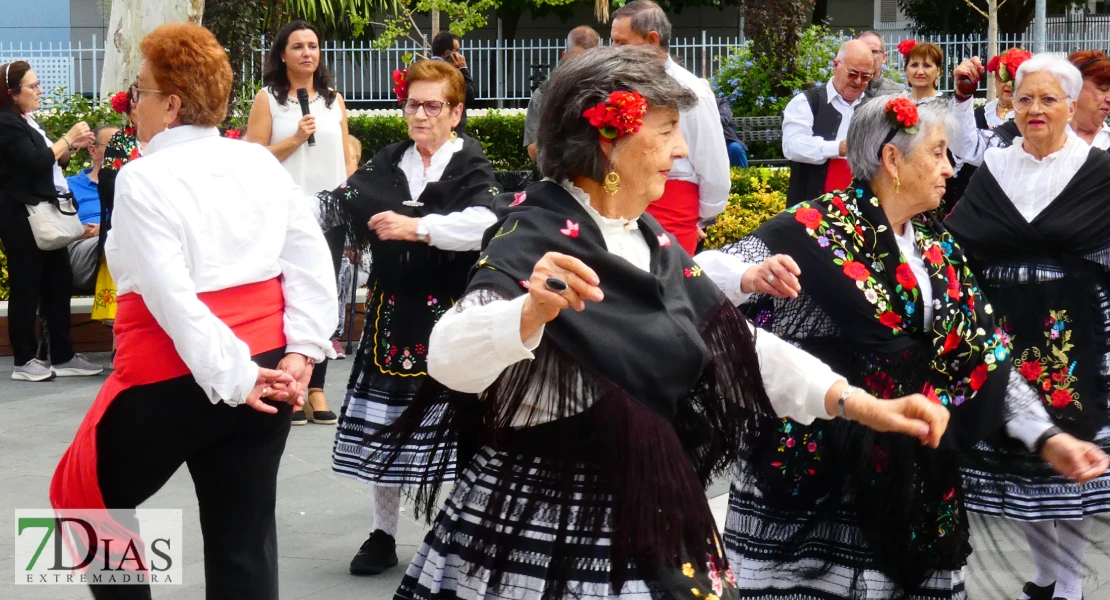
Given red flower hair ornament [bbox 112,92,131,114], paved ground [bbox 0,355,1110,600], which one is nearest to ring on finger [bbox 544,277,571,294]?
paved ground [bbox 0,355,1110,600]

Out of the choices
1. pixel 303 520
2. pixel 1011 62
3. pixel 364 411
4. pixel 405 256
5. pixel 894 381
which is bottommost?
pixel 303 520

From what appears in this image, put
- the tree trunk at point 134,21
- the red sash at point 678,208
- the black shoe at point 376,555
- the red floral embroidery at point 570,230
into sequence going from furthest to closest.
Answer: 1. the tree trunk at point 134,21
2. the red sash at point 678,208
3. the black shoe at point 376,555
4. the red floral embroidery at point 570,230

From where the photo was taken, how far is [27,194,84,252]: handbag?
8406 millimetres

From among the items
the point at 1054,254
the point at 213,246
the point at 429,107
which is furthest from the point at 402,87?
the point at 1054,254

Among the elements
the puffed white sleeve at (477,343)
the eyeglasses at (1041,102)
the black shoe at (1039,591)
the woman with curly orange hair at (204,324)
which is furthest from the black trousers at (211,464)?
the eyeglasses at (1041,102)

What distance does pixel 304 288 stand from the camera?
3.49m

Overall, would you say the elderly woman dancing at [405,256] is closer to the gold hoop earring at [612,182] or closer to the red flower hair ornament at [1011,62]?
the gold hoop earring at [612,182]

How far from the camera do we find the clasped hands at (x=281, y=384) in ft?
10.7

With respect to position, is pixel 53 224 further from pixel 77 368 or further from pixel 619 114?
pixel 619 114

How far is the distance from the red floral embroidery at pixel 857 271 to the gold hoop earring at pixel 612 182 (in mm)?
1056

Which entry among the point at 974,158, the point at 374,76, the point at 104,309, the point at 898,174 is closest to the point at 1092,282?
the point at 898,174

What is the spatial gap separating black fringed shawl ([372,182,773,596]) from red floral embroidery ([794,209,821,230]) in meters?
1.00

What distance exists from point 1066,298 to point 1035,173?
19.3 inches

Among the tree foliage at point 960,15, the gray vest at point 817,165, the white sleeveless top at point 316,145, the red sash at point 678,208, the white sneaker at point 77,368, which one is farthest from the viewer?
the tree foliage at point 960,15
